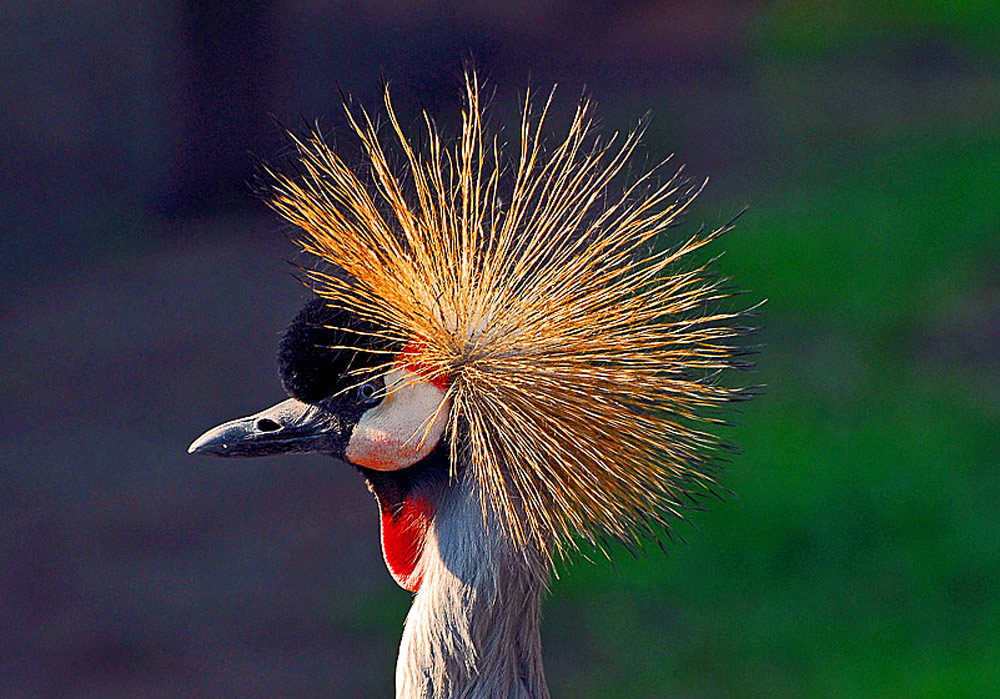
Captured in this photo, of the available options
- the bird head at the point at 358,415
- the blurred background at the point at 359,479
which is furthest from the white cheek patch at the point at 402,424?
the blurred background at the point at 359,479

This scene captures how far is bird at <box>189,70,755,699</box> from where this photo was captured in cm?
123

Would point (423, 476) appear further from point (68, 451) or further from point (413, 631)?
point (68, 451)

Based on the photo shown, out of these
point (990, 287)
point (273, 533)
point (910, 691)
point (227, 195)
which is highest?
point (227, 195)

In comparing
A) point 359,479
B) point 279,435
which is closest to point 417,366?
point 279,435

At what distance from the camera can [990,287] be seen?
12.7 feet

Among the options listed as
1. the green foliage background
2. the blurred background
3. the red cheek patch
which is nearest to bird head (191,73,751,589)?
the red cheek patch

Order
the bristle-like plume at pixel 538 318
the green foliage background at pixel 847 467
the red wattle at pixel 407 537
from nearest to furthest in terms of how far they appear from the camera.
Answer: the bristle-like plume at pixel 538 318 → the red wattle at pixel 407 537 → the green foliage background at pixel 847 467

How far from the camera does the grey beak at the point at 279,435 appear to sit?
1289 mm

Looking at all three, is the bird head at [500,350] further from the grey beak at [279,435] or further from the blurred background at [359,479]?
the blurred background at [359,479]

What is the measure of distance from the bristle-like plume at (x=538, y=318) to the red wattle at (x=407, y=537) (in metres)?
0.09

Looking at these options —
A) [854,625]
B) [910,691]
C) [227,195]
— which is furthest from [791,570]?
[227,195]

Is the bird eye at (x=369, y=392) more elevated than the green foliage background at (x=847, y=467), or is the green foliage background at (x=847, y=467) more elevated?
the bird eye at (x=369, y=392)

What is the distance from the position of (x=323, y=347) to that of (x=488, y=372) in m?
0.17

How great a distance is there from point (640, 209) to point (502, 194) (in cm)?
15
